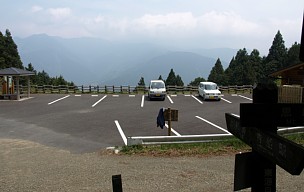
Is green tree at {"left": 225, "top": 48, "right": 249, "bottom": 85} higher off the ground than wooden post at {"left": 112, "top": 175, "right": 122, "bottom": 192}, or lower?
higher

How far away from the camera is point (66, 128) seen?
14688 millimetres

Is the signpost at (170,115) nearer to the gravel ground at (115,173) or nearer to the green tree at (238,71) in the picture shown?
the gravel ground at (115,173)

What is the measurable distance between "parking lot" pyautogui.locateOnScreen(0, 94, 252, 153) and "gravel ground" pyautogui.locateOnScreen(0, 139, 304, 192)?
1.70 meters

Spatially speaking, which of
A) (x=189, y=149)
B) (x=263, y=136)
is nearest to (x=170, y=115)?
(x=189, y=149)

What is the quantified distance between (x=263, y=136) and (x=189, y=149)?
7.32 meters

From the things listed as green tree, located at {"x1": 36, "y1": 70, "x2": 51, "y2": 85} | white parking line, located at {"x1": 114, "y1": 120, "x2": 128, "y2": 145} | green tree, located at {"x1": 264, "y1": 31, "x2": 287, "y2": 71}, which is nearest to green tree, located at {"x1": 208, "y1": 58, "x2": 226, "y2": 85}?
green tree, located at {"x1": 264, "y1": 31, "x2": 287, "y2": 71}

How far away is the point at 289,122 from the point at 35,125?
1503 centimetres

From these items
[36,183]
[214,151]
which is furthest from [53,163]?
[214,151]

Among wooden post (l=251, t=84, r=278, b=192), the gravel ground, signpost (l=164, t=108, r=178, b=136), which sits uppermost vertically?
wooden post (l=251, t=84, r=278, b=192)

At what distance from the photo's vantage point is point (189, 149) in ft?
31.3

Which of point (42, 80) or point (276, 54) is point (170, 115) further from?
point (42, 80)

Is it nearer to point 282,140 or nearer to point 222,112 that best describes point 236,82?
point 222,112

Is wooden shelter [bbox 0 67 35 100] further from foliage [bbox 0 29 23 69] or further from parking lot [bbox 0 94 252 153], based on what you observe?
foliage [bbox 0 29 23 69]

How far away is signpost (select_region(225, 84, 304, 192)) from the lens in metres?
2.26
